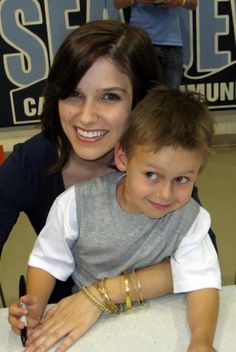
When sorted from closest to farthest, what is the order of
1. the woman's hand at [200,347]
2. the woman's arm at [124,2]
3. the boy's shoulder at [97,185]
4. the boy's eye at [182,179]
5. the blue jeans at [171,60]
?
1. the woman's hand at [200,347]
2. the boy's eye at [182,179]
3. the boy's shoulder at [97,185]
4. the woman's arm at [124,2]
5. the blue jeans at [171,60]

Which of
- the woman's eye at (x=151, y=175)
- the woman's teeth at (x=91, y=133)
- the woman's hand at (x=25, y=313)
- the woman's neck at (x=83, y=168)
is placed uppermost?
the woman's teeth at (x=91, y=133)

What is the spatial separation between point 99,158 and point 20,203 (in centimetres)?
21

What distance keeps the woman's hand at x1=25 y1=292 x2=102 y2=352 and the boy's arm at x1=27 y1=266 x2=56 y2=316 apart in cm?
Answer: 4

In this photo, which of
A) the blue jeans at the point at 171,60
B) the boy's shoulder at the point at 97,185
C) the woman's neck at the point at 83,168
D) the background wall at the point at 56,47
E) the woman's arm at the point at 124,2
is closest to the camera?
the boy's shoulder at the point at 97,185

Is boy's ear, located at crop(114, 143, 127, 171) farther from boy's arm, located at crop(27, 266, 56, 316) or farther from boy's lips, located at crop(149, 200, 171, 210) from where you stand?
boy's arm, located at crop(27, 266, 56, 316)

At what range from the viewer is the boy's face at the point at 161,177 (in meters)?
0.82

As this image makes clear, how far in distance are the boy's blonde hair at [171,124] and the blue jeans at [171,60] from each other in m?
1.69

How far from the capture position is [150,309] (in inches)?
33.6

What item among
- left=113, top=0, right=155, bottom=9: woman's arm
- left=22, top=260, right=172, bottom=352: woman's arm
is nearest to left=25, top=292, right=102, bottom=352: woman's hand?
left=22, top=260, right=172, bottom=352: woman's arm

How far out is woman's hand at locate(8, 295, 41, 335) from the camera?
2.63ft

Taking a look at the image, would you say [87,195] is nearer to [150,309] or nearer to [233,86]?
[150,309]

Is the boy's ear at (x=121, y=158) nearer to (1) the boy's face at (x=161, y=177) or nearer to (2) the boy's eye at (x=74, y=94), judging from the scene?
(1) the boy's face at (x=161, y=177)

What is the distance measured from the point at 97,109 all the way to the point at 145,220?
251 mm

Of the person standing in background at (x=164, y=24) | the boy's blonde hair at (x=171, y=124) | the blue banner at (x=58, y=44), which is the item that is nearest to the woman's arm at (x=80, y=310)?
the boy's blonde hair at (x=171, y=124)
